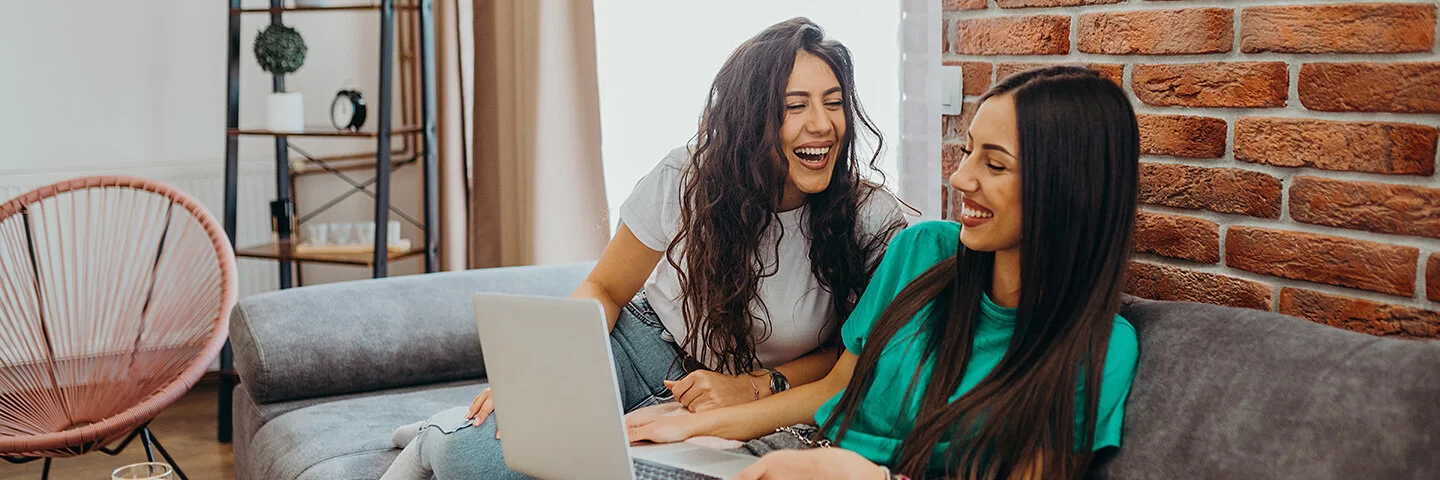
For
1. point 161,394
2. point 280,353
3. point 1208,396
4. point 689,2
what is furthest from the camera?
point 689,2

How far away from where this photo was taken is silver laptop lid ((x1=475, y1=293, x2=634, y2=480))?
52.5 inches

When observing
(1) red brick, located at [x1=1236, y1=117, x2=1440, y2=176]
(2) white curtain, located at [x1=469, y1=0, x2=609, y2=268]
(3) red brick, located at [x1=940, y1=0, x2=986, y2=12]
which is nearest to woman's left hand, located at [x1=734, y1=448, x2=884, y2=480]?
(1) red brick, located at [x1=1236, y1=117, x2=1440, y2=176]

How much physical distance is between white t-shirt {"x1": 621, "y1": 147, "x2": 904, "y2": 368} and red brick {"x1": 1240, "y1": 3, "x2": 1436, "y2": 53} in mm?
574

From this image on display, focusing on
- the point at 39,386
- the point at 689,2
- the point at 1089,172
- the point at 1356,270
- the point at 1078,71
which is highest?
the point at 689,2

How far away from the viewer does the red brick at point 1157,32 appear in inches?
56.1

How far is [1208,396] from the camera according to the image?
121 cm

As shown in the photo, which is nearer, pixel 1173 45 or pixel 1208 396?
pixel 1208 396

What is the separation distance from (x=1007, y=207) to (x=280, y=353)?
1.37m

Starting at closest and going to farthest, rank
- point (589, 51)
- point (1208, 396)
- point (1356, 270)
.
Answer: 1. point (1208, 396)
2. point (1356, 270)
3. point (589, 51)

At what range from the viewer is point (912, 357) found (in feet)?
4.84

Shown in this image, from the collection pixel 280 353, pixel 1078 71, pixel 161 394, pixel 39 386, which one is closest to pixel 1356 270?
pixel 1078 71

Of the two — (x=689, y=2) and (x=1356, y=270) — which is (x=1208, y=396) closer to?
(x=1356, y=270)

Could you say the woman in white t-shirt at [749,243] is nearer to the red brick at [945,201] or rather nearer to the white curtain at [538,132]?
the red brick at [945,201]

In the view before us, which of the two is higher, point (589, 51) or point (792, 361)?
point (589, 51)
